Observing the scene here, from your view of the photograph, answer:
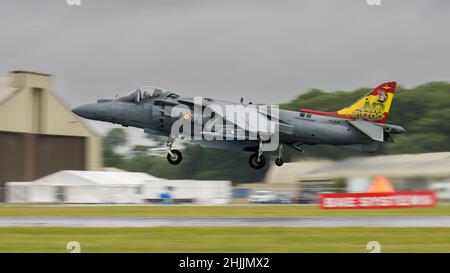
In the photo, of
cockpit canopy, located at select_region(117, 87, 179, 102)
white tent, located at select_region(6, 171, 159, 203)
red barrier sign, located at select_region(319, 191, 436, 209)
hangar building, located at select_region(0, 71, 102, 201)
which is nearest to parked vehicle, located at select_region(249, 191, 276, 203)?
white tent, located at select_region(6, 171, 159, 203)

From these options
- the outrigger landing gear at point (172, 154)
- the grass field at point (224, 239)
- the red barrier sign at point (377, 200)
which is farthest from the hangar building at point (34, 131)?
the outrigger landing gear at point (172, 154)

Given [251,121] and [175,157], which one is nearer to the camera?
[175,157]

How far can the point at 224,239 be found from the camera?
1209 inches

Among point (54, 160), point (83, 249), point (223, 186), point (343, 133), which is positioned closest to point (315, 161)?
point (343, 133)

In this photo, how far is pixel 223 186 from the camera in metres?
71.3

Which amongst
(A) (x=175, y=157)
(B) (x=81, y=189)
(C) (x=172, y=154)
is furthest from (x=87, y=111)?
(B) (x=81, y=189)

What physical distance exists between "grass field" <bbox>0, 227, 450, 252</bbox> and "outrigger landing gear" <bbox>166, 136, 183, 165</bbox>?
3123mm

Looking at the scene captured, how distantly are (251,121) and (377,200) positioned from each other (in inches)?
854

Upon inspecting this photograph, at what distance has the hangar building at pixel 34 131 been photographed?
81.8 m

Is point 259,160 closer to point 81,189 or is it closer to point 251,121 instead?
point 251,121

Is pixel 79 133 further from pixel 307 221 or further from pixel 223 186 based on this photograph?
pixel 307 221

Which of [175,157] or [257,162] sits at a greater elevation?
[175,157]

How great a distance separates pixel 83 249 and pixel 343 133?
1074 centimetres

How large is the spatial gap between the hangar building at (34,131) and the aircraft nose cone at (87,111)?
49864mm
